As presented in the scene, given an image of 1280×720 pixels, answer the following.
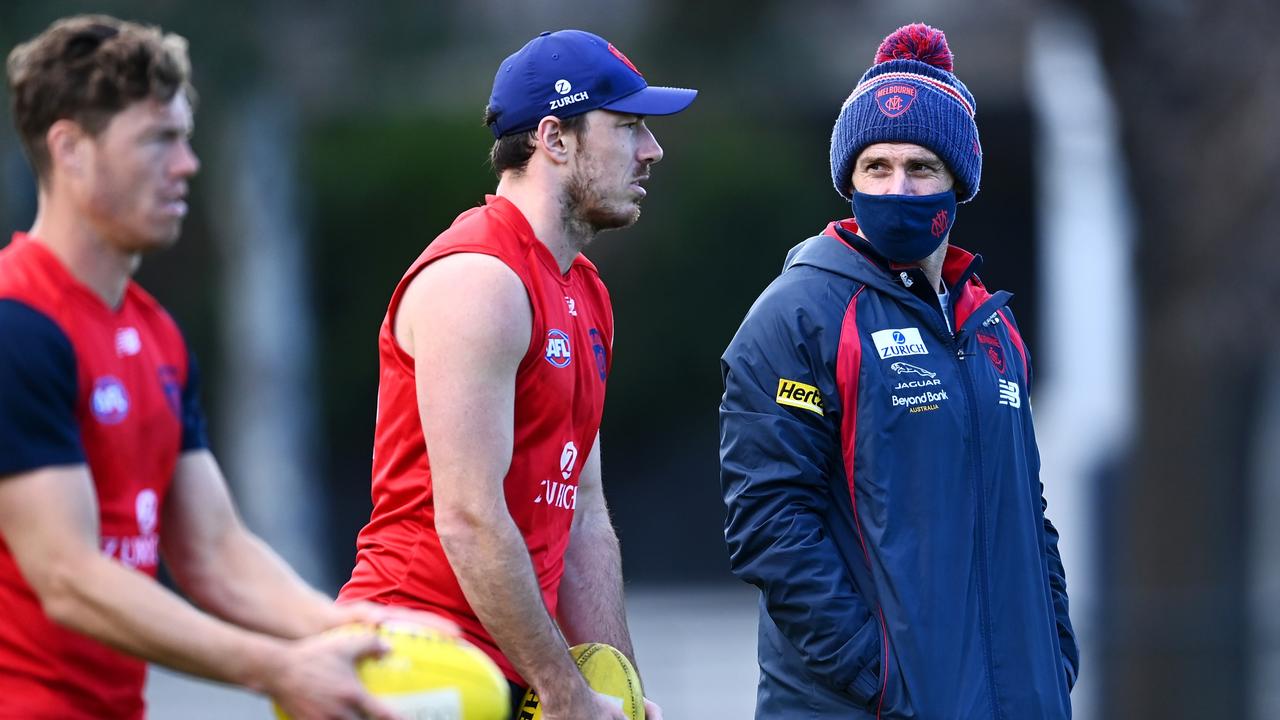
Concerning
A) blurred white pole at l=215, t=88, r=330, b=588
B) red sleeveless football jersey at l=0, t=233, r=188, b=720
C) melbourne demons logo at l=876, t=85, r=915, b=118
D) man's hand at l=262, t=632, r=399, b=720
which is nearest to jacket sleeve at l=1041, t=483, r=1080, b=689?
melbourne demons logo at l=876, t=85, r=915, b=118

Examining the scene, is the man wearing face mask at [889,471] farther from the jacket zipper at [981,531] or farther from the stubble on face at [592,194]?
the stubble on face at [592,194]

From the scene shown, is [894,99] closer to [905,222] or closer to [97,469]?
[905,222]

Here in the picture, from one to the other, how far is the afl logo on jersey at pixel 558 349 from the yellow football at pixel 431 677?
0.88 m

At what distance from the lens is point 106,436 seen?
3.42m

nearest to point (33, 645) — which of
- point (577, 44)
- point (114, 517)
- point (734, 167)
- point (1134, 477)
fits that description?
point (114, 517)

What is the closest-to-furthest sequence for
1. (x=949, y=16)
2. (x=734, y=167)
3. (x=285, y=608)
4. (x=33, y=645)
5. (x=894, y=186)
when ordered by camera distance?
(x=33, y=645) < (x=285, y=608) < (x=894, y=186) < (x=734, y=167) < (x=949, y=16)

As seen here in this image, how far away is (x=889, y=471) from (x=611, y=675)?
3.18 feet

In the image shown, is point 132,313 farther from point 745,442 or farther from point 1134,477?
point 1134,477

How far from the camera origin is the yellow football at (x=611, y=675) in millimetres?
4555

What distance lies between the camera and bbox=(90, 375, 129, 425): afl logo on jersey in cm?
341

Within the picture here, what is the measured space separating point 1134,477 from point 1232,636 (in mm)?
1420

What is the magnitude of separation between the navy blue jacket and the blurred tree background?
860 centimetres

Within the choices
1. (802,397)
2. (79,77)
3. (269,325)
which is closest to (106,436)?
(79,77)

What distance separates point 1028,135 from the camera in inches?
834
